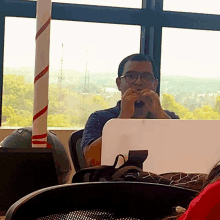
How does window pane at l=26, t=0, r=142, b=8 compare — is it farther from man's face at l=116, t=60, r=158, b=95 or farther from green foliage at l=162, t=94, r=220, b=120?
man's face at l=116, t=60, r=158, b=95

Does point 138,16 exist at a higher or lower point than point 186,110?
higher

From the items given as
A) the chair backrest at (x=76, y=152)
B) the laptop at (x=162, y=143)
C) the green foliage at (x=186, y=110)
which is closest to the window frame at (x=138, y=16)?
the green foliage at (x=186, y=110)

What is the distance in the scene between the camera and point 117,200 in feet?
1.39

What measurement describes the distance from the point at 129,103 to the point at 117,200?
1295 millimetres

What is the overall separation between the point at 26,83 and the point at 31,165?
2053 millimetres

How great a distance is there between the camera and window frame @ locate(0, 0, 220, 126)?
8.27 ft

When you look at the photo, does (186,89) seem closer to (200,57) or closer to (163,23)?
(200,57)

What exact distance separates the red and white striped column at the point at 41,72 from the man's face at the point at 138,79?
40.7 inches

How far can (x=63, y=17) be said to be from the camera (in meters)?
2.59

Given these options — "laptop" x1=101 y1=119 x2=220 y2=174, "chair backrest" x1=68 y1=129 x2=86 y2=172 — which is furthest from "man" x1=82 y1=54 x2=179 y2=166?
"laptop" x1=101 y1=119 x2=220 y2=174

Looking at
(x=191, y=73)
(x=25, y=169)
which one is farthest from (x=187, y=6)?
(x=25, y=169)

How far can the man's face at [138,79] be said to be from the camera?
1841mm

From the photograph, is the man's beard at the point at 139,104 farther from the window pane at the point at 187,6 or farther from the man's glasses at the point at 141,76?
the window pane at the point at 187,6

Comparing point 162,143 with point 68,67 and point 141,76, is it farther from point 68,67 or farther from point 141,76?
point 68,67
